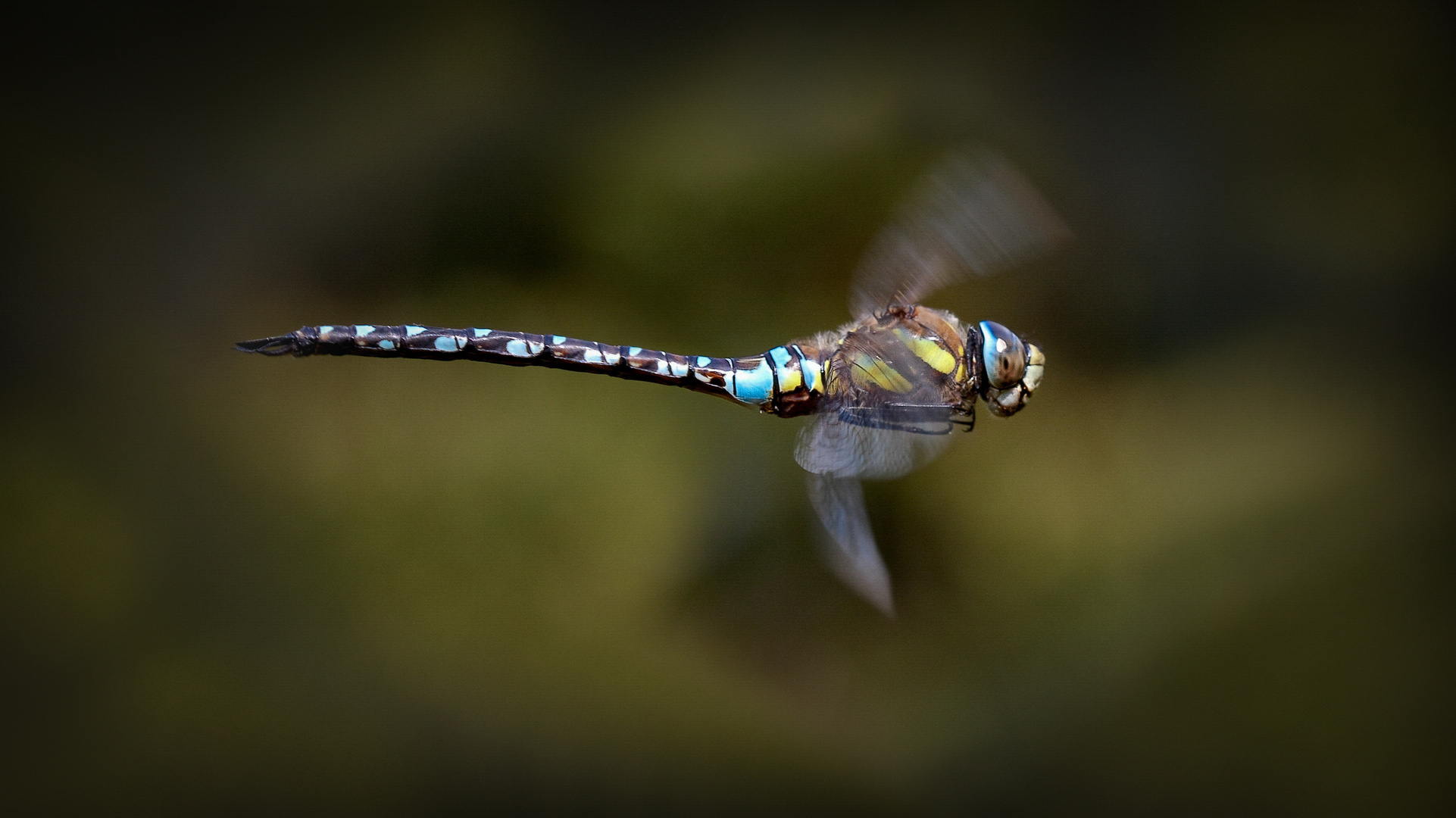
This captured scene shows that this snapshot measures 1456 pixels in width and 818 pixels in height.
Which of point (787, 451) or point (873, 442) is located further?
point (787, 451)

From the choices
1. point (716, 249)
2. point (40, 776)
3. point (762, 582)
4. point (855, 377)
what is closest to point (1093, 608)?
point (762, 582)

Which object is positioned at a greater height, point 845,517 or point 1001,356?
point 1001,356

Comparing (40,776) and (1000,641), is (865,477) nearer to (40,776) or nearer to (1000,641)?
(1000,641)

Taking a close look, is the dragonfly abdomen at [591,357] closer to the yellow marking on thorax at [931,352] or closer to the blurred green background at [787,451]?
the yellow marking on thorax at [931,352]

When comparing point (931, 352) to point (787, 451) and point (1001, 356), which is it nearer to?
point (1001, 356)

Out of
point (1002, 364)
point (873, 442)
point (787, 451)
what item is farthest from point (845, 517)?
point (787, 451)

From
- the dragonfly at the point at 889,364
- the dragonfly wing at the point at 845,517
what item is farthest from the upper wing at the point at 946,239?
the dragonfly wing at the point at 845,517

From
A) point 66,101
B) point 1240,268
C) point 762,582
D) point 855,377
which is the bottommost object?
point 762,582
